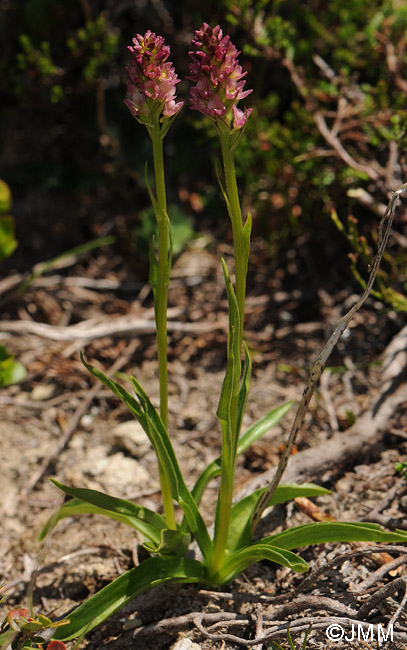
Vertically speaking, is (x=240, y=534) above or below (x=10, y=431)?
above

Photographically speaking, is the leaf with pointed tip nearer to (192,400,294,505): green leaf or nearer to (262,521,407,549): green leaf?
(192,400,294,505): green leaf

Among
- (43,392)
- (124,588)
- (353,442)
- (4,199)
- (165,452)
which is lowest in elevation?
(43,392)

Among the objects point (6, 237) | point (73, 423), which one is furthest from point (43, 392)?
point (6, 237)

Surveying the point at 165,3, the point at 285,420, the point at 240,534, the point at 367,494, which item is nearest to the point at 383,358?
the point at 285,420

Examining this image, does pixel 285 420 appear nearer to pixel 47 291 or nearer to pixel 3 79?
pixel 47 291

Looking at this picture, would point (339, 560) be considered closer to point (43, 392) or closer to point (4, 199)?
point (43, 392)

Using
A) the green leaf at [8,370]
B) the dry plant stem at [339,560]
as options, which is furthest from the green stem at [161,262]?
the green leaf at [8,370]
